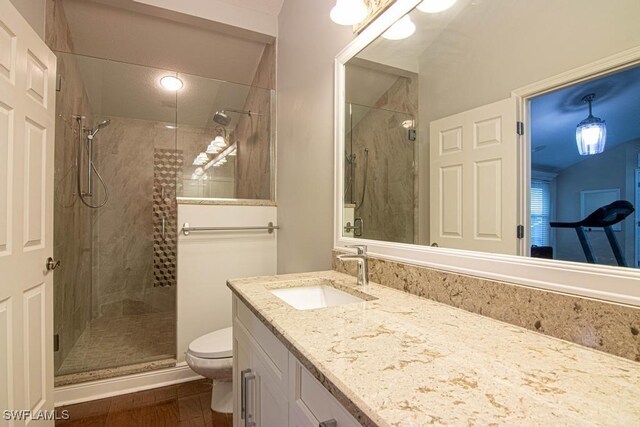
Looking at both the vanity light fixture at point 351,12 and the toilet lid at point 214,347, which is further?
the toilet lid at point 214,347

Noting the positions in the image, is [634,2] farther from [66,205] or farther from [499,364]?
[66,205]

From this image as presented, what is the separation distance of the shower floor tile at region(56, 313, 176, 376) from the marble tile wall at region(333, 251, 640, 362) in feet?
6.75

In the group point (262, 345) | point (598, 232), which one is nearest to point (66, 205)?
point (262, 345)

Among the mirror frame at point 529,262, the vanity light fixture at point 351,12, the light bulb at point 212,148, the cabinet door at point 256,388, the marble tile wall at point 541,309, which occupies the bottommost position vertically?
the cabinet door at point 256,388

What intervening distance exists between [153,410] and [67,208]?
1588mm

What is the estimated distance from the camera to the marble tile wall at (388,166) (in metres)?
1.26

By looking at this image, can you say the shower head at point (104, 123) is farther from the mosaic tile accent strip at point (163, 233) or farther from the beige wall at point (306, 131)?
the beige wall at point (306, 131)

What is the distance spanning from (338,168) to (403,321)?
0.98 metres

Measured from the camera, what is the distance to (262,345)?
39.3 inches

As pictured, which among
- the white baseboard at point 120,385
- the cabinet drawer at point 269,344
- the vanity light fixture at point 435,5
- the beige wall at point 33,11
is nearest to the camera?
the cabinet drawer at point 269,344

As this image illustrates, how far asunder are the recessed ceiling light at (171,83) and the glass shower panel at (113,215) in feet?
0.10

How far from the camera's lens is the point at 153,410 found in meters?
1.85

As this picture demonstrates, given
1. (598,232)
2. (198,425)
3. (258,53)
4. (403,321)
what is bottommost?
(198,425)

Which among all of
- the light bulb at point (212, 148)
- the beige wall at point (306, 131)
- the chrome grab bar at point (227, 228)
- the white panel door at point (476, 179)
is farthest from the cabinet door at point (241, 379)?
the light bulb at point (212, 148)
